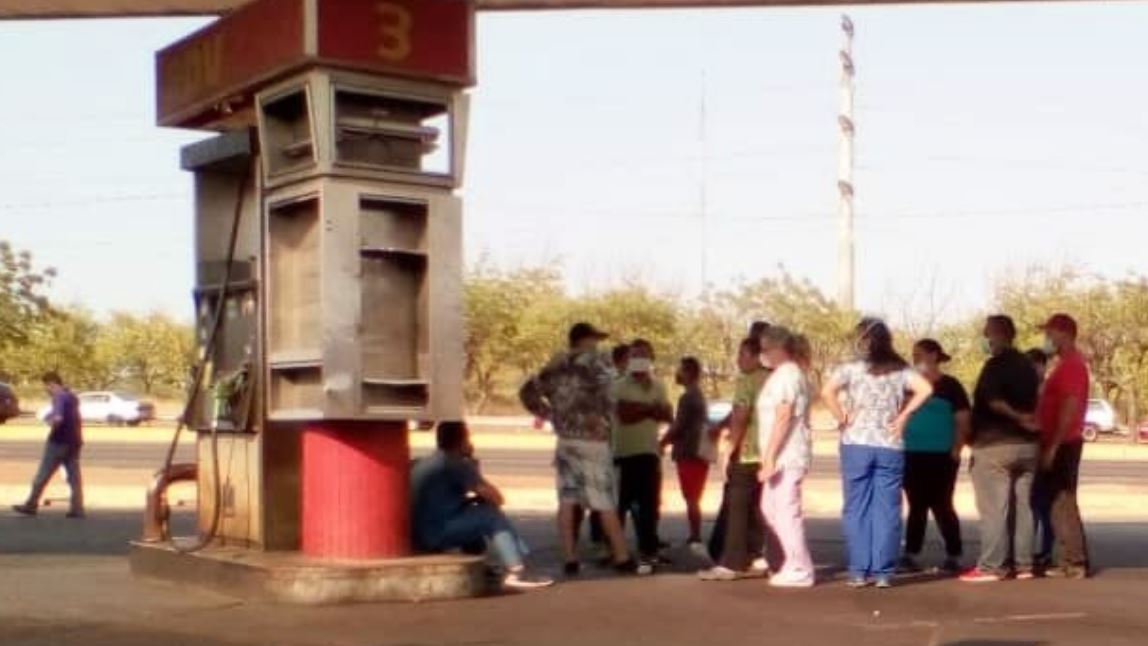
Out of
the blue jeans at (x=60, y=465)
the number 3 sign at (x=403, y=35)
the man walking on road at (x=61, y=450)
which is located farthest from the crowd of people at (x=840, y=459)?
the man walking on road at (x=61, y=450)

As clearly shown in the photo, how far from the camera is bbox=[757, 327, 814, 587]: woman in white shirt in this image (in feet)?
44.3

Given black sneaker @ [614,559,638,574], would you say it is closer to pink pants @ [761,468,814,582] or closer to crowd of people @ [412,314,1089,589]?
crowd of people @ [412,314,1089,589]

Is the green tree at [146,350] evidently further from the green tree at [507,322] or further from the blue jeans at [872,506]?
the blue jeans at [872,506]

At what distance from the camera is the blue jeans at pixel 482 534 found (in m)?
13.0

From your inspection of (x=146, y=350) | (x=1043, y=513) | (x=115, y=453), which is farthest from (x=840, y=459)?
(x=146, y=350)

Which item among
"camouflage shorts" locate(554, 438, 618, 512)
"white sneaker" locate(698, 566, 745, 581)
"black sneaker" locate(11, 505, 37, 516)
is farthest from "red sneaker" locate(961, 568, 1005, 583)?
"black sneaker" locate(11, 505, 37, 516)

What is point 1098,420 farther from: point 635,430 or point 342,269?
point 342,269

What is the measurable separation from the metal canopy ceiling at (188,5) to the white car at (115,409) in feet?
180

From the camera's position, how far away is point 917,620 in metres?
11.7

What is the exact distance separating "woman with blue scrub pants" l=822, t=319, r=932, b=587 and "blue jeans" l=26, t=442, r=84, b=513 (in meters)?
11.0

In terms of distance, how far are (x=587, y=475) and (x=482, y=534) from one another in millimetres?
1244

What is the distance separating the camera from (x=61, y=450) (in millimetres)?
22547

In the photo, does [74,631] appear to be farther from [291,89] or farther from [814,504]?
[814,504]

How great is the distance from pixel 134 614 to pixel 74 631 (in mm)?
819
